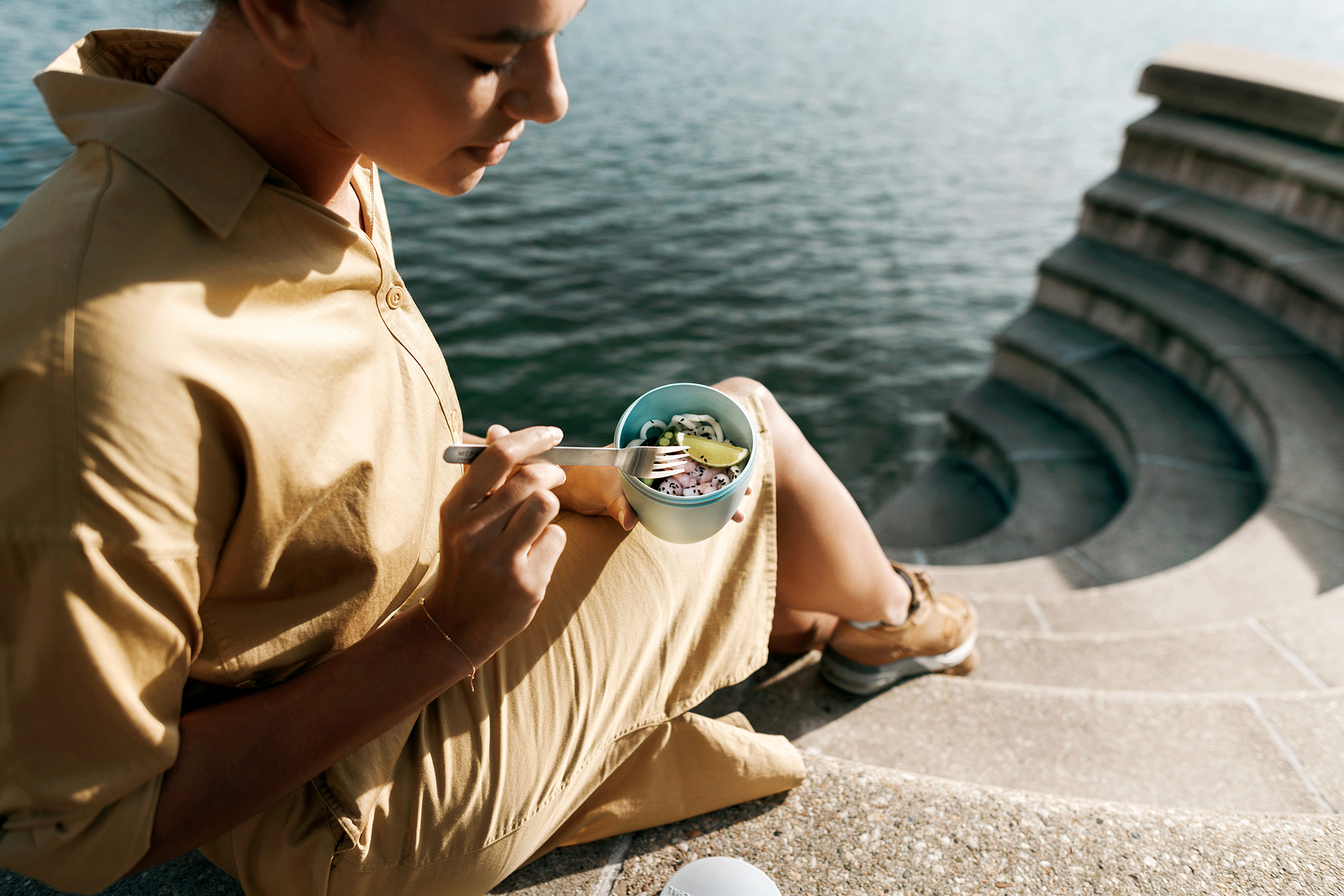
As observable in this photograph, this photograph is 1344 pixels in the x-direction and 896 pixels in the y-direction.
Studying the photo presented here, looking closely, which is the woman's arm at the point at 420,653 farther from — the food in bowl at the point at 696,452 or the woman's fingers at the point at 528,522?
the food in bowl at the point at 696,452

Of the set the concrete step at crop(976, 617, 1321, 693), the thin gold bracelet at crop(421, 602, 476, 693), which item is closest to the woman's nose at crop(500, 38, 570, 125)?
the thin gold bracelet at crop(421, 602, 476, 693)

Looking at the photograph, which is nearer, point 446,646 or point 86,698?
point 86,698

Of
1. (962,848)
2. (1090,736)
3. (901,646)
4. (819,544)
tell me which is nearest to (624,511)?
(819,544)

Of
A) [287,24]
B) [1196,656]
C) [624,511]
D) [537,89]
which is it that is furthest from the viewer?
[1196,656]

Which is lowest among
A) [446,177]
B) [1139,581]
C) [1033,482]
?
[1033,482]

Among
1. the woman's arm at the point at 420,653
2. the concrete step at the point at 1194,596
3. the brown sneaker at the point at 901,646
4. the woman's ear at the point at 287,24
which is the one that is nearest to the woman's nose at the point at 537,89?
the woman's ear at the point at 287,24

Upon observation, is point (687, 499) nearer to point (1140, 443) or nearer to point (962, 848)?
point (962, 848)

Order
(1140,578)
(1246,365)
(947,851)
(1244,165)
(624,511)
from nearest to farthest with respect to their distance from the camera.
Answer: (624,511) → (947,851) → (1140,578) → (1246,365) → (1244,165)

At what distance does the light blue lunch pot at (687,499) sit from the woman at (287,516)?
113 millimetres

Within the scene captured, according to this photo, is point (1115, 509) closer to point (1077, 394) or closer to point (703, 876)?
point (1077, 394)

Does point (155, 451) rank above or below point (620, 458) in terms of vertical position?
above

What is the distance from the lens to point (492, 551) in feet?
3.78

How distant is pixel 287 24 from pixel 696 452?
839mm

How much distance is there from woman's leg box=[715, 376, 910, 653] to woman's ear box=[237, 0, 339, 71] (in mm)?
898
